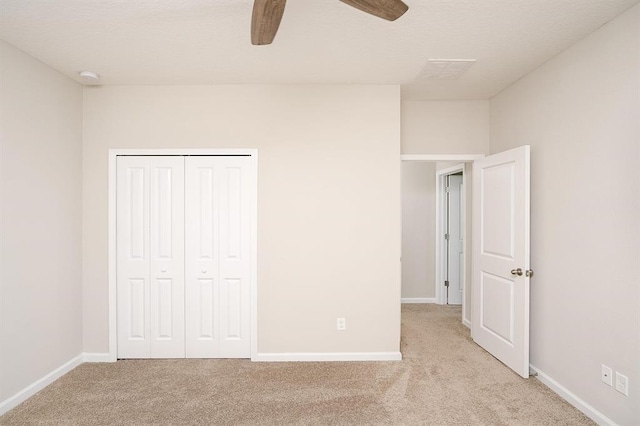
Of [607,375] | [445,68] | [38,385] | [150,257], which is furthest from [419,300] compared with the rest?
[38,385]

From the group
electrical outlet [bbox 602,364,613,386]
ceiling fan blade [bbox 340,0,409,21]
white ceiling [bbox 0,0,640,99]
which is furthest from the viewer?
electrical outlet [bbox 602,364,613,386]

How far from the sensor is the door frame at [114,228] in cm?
336

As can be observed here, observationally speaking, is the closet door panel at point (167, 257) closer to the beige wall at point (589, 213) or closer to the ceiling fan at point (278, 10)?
the ceiling fan at point (278, 10)

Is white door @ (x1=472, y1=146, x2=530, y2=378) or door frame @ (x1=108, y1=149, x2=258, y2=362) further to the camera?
door frame @ (x1=108, y1=149, x2=258, y2=362)

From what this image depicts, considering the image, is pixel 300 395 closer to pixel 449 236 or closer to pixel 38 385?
pixel 38 385

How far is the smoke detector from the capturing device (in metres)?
3.08

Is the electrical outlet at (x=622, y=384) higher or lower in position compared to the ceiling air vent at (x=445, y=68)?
lower

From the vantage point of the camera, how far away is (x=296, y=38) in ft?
8.21

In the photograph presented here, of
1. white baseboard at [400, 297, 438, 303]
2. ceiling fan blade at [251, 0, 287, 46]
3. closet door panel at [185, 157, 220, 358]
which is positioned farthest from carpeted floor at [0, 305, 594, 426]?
ceiling fan blade at [251, 0, 287, 46]

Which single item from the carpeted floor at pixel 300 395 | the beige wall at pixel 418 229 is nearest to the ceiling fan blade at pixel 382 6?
the carpeted floor at pixel 300 395

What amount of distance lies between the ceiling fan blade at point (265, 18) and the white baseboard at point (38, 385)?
9.88 feet

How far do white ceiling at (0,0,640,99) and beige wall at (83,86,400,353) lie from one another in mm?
219

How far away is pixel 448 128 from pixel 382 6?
2554mm

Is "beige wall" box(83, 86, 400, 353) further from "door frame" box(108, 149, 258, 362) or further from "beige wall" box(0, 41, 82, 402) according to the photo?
"beige wall" box(0, 41, 82, 402)
